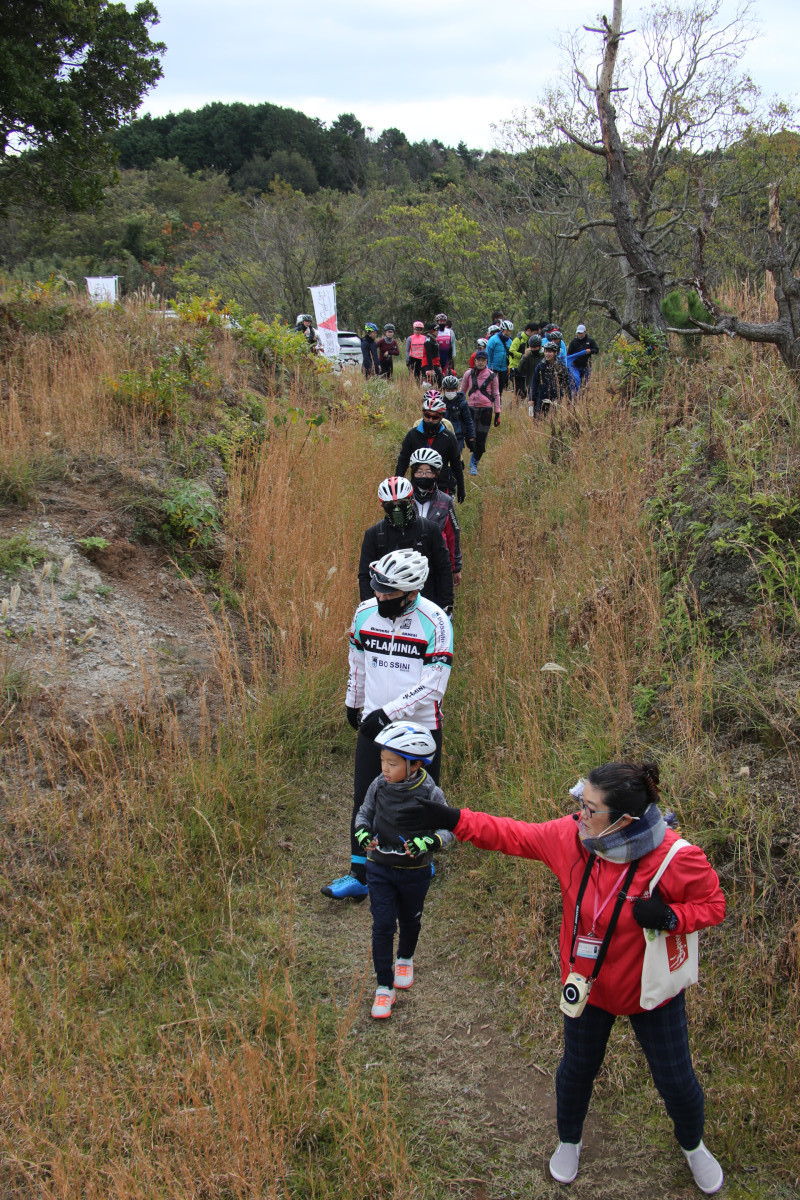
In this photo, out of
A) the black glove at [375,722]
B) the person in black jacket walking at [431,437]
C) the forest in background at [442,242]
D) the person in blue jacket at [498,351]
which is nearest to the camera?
the black glove at [375,722]

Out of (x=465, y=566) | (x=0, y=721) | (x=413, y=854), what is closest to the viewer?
(x=413, y=854)

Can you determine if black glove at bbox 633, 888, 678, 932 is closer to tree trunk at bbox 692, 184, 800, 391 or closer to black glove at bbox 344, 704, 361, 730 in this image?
black glove at bbox 344, 704, 361, 730

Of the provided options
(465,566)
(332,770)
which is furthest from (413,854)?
(465,566)

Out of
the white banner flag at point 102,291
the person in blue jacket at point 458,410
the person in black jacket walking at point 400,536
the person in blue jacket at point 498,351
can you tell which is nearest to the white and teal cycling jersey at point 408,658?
the person in black jacket walking at point 400,536

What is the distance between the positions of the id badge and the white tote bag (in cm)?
15

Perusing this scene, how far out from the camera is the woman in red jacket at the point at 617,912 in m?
2.46

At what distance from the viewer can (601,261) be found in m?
21.2

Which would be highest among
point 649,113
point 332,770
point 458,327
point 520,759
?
point 649,113

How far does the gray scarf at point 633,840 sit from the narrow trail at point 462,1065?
1.29m

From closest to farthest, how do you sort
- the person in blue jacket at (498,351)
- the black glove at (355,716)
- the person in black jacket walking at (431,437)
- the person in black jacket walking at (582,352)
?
the black glove at (355,716)
the person in black jacket walking at (431,437)
the person in black jacket walking at (582,352)
the person in blue jacket at (498,351)

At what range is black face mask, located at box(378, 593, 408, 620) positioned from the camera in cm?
389

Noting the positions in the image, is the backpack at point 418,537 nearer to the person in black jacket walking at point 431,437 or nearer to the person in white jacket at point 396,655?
the person in white jacket at point 396,655

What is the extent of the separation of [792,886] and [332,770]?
3.08m

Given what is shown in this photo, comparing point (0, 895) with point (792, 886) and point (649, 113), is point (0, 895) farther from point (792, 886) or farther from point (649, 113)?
point (649, 113)
